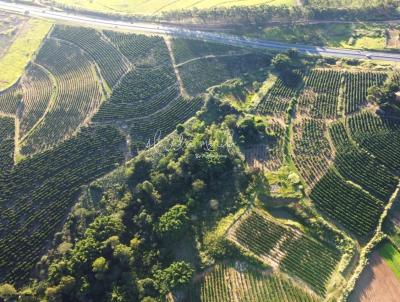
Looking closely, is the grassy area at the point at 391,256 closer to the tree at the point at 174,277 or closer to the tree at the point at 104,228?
the tree at the point at 174,277

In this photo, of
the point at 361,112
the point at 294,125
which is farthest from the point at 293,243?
the point at 361,112

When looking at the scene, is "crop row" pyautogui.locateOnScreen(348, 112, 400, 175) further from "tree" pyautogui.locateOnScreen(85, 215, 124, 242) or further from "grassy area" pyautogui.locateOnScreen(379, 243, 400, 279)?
"tree" pyautogui.locateOnScreen(85, 215, 124, 242)

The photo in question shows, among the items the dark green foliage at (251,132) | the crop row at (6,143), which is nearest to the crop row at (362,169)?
the dark green foliage at (251,132)

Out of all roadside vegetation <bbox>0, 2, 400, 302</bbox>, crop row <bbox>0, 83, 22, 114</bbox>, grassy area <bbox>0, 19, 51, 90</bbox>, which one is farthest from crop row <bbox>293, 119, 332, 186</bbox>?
grassy area <bbox>0, 19, 51, 90</bbox>

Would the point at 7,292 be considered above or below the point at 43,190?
below

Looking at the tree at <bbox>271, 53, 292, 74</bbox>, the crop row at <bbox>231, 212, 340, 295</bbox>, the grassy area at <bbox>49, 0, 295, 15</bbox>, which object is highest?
the grassy area at <bbox>49, 0, 295, 15</bbox>

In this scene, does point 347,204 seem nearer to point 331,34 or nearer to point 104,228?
point 104,228

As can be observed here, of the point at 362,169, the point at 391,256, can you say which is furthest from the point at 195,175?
the point at 391,256

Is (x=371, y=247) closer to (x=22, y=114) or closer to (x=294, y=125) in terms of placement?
(x=294, y=125)
